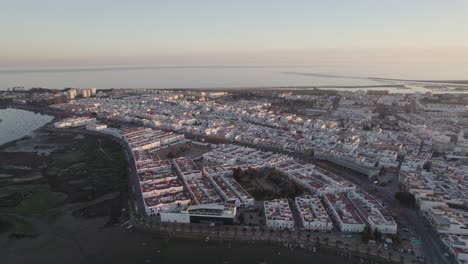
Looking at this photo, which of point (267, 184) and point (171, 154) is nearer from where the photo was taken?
point (267, 184)

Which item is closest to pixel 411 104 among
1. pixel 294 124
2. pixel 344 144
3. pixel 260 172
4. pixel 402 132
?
pixel 402 132

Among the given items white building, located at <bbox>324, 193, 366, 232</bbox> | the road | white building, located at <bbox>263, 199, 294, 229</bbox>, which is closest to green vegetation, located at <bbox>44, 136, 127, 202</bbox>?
white building, located at <bbox>263, 199, 294, 229</bbox>

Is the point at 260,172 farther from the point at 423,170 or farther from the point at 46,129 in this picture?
the point at 46,129

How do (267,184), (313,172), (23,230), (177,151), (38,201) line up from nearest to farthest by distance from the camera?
1. (23,230)
2. (38,201)
3. (267,184)
4. (313,172)
5. (177,151)

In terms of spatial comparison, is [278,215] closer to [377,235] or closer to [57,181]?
[377,235]

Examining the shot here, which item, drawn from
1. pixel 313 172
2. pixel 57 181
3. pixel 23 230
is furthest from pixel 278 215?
pixel 57 181

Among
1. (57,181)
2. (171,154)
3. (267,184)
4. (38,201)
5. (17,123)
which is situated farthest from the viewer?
(17,123)
